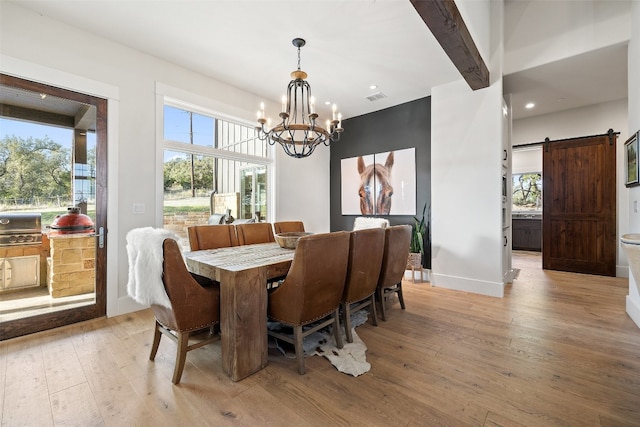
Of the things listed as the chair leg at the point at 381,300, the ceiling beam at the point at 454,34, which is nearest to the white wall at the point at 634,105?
the ceiling beam at the point at 454,34

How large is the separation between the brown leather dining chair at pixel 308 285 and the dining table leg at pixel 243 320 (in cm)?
15

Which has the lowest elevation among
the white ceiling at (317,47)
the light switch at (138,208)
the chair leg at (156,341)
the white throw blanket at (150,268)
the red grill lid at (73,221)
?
the chair leg at (156,341)

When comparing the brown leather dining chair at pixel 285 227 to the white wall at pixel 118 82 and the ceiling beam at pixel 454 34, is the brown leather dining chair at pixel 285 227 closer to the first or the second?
the white wall at pixel 118 82

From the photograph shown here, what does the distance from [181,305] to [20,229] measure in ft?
6.93

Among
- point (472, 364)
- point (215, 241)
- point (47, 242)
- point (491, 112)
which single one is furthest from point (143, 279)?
point (491, 112)

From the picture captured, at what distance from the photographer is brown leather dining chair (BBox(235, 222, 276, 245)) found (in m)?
3.21

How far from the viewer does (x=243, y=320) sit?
1812 millimetres

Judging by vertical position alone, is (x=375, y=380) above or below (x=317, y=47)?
below

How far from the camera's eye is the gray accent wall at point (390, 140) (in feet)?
14.7

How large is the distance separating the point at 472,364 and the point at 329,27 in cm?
321

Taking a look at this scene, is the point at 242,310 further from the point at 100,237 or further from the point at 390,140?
the point at 390,140

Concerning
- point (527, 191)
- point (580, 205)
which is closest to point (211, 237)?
point (580, 205)

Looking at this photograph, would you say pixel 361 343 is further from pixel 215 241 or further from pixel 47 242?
pixel 47 242

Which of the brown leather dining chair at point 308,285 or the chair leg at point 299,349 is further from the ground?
the brown leather dining chair at point 308,285
